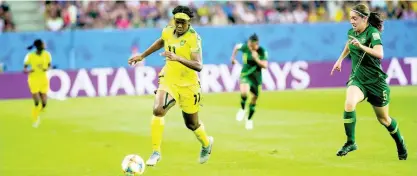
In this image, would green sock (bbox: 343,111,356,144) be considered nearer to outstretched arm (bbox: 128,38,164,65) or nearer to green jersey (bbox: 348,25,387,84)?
green jersey (bbox: 348,25,387,84)

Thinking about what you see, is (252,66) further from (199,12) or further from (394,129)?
(199,12)

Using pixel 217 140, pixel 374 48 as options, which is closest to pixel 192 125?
pixel 374 48

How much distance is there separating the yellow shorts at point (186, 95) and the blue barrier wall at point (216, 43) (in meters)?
21.6


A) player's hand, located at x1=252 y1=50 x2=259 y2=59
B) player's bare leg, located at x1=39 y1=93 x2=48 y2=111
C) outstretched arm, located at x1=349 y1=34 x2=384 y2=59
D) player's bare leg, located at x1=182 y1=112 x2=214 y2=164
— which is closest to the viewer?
outstretched arm, located at x1=349 y1=34 x2=384 y2=59

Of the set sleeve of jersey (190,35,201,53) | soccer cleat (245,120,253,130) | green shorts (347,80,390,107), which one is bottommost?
soccer cleat (245,120,253,130)

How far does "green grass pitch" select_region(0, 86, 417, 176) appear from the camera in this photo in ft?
44.5

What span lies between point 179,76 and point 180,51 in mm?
388

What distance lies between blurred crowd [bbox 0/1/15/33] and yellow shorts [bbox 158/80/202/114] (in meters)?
21.8

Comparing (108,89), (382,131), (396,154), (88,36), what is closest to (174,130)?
(382,131)

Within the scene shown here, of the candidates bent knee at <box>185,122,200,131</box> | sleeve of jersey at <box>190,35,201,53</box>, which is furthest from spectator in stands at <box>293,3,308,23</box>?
sleeve of jersey at <box>190,35,201,53</box>

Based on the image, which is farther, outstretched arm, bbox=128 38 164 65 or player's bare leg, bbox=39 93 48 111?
player's bare leg, bbox=39 93 48 111

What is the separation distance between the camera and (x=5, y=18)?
3388cm

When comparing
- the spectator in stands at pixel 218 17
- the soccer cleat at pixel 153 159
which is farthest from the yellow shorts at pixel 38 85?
the spectator in stands at pixel 218 17

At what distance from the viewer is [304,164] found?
13.8 metres
